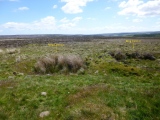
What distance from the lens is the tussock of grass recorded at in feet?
63.2

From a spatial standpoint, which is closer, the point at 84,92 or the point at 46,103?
the point at 46,103

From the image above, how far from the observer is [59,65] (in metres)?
19.9

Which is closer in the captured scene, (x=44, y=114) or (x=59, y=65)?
(x=44, y=114)

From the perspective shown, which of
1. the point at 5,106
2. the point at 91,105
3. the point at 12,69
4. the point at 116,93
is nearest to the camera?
the point at 91,105

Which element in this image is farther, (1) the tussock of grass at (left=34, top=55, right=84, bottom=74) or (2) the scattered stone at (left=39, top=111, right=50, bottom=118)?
(1) the tussock of grass at (left=34, top=55, right=84, bottom=74)

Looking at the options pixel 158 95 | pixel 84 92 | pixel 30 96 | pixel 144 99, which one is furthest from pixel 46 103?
pixel 158 95

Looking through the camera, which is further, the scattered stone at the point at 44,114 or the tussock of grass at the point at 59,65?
the tussock of grass at the point at 59,65

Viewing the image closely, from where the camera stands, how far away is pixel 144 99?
9.78 m

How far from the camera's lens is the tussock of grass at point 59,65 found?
19.3m

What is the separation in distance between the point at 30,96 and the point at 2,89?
2.01m

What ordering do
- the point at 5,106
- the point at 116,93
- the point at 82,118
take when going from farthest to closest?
1. the point at 116,93
2. the point at 5,106
3. the point at 82,118

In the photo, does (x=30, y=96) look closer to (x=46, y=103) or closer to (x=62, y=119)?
(x=46, y=103)

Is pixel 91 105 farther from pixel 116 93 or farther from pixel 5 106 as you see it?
pixel 5 106

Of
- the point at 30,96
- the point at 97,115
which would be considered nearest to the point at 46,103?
the point at 30,96
